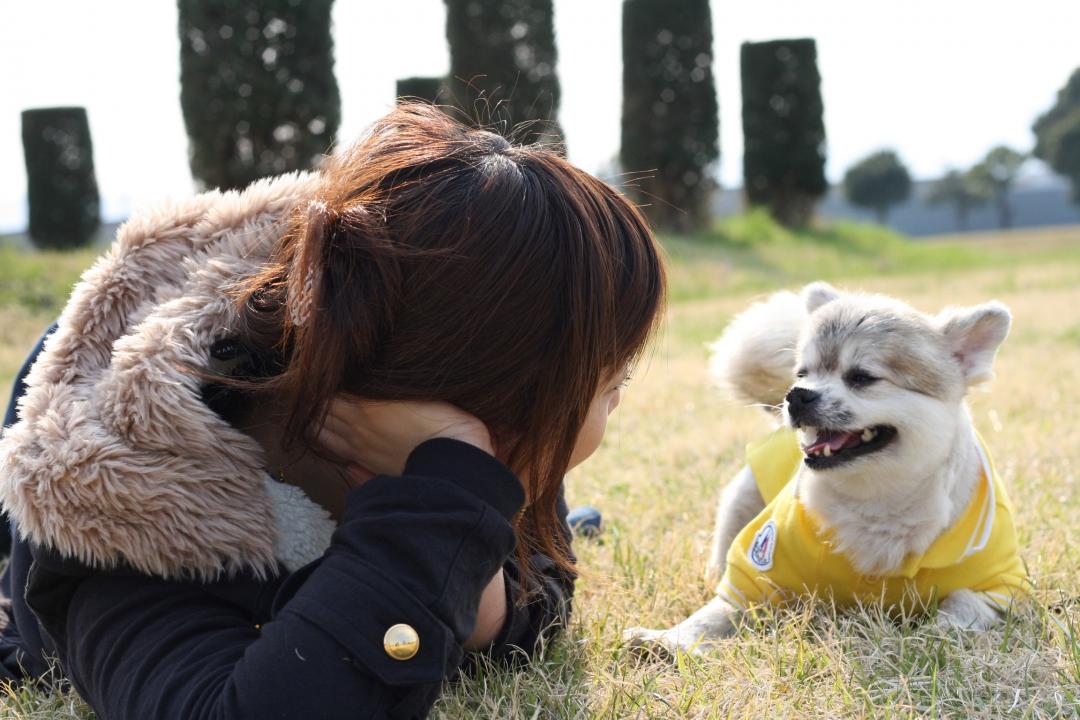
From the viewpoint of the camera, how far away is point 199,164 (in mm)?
12781

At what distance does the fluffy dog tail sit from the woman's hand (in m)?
1.40

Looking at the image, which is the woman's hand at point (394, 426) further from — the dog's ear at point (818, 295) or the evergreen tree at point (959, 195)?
the evergreen tree at point (959, 195)

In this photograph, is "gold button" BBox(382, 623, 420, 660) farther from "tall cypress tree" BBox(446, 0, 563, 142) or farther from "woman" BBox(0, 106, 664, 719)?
"tall cypress tree" BBox(446, 0, 563, 142)

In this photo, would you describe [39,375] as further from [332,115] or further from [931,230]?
[931,230]

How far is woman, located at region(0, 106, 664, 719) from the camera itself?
1.27m

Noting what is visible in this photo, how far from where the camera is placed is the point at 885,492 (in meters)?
2.20

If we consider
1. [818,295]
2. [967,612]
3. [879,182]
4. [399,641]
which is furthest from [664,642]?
[879,182]

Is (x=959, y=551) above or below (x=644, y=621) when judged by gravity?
above

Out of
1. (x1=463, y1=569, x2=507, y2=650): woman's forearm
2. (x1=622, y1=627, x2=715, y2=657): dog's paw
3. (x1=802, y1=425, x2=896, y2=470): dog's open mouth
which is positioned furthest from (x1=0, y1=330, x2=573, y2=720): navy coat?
(x1=802, y1=425, x2=896, y2=470): dog's open mouth

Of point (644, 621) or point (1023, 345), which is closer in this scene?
point (644, 621)

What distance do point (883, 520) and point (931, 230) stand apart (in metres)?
60.8

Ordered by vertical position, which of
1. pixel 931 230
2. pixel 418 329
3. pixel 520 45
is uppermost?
pixel 520 45

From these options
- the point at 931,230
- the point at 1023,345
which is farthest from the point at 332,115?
the point at 931,230

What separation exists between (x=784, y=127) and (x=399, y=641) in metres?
18.0
